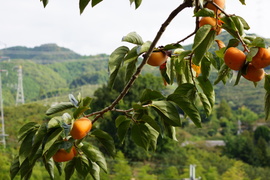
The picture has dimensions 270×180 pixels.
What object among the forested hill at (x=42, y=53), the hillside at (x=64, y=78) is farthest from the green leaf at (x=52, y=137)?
the forested hill at (x=42, y=53)

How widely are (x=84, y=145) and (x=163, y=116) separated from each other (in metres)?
0.17

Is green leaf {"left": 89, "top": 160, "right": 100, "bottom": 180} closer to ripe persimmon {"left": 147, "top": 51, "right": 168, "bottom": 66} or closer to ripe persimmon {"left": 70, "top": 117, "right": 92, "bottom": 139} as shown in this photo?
ripe persimmon {"left": 70, "top": 117, "right": 92, "bottom": 139}

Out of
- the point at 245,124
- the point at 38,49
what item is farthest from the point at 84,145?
the point at 38,49

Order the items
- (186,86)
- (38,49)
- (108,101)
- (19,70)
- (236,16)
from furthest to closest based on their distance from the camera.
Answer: (38,49)
(19,70)
(108,101)
(186,86)
(236,16)

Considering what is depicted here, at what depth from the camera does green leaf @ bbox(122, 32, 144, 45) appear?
519mm

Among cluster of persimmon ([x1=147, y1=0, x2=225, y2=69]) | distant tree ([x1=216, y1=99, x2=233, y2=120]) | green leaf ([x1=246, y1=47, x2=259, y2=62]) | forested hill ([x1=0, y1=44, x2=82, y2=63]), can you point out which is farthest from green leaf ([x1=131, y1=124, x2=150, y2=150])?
forested hill ([x1=0, y1=44, x2=82, y2=63])

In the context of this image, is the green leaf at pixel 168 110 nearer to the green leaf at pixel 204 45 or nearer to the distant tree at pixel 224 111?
the green leaf at pixel 204 45

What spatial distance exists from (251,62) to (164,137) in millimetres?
4169

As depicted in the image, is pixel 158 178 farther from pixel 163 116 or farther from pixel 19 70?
pixel 19 70

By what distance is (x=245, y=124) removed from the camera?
56.4 feet

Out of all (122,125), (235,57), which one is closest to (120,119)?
(122,125)

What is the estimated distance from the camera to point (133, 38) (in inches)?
20.7

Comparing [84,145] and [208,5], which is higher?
[208,5]

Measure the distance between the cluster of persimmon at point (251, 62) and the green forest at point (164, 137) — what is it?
65 millimetres
